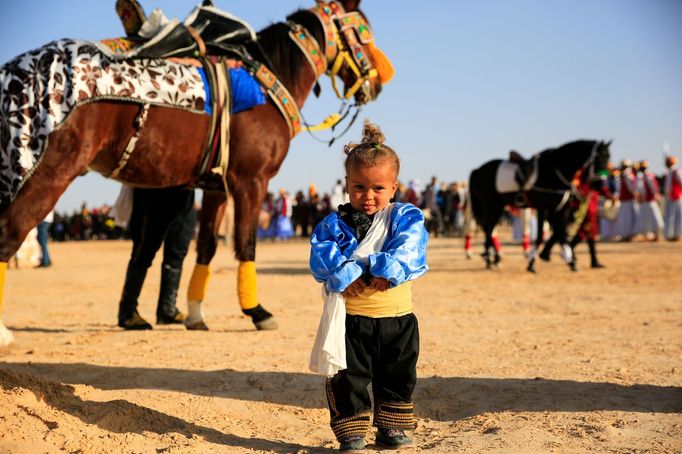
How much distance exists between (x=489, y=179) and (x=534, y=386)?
10553 millimetres

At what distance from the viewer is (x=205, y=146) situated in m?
6.00

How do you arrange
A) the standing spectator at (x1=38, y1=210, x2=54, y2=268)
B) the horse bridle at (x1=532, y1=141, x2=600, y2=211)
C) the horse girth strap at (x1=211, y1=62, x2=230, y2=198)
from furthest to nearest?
the standing spectator at (x1=38, y1=210, x2=54, y2=268)
the horse bridle at (x1=532, y1=141, x2=600, y2=211)
the horse girth strap at (x1=211, y1=62, x2=230, y2=198)

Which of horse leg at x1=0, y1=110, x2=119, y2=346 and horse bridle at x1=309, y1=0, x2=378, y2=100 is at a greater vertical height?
horse bridle at x1=309, y1=0, x2=378, y2=100

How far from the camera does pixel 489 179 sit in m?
14.7

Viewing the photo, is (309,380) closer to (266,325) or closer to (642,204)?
(266,325)

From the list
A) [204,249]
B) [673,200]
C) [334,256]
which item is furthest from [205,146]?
[673,200]

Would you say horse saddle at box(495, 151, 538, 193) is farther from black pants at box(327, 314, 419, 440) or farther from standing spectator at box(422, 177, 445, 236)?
standing spectator at box(422, 177, 445, 236)

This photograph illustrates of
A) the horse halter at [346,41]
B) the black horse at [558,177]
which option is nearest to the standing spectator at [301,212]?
the black horse at [558,177]

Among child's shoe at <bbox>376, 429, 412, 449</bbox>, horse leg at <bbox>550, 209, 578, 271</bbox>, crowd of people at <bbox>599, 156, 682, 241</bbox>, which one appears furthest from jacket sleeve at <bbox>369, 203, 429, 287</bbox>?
crowd of people at <bbox>599, 156, 682, 241</bbox>

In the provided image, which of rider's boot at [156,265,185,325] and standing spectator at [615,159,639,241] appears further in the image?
standing spectator at [615,159,639,241]

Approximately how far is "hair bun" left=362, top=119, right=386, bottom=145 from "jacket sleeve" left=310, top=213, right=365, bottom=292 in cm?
41

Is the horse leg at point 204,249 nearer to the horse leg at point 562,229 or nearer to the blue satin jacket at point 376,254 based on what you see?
the blue satin jacket at point 376,254

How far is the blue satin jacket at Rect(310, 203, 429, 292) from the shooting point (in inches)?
131

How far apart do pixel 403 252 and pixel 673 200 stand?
2198 centimetres
